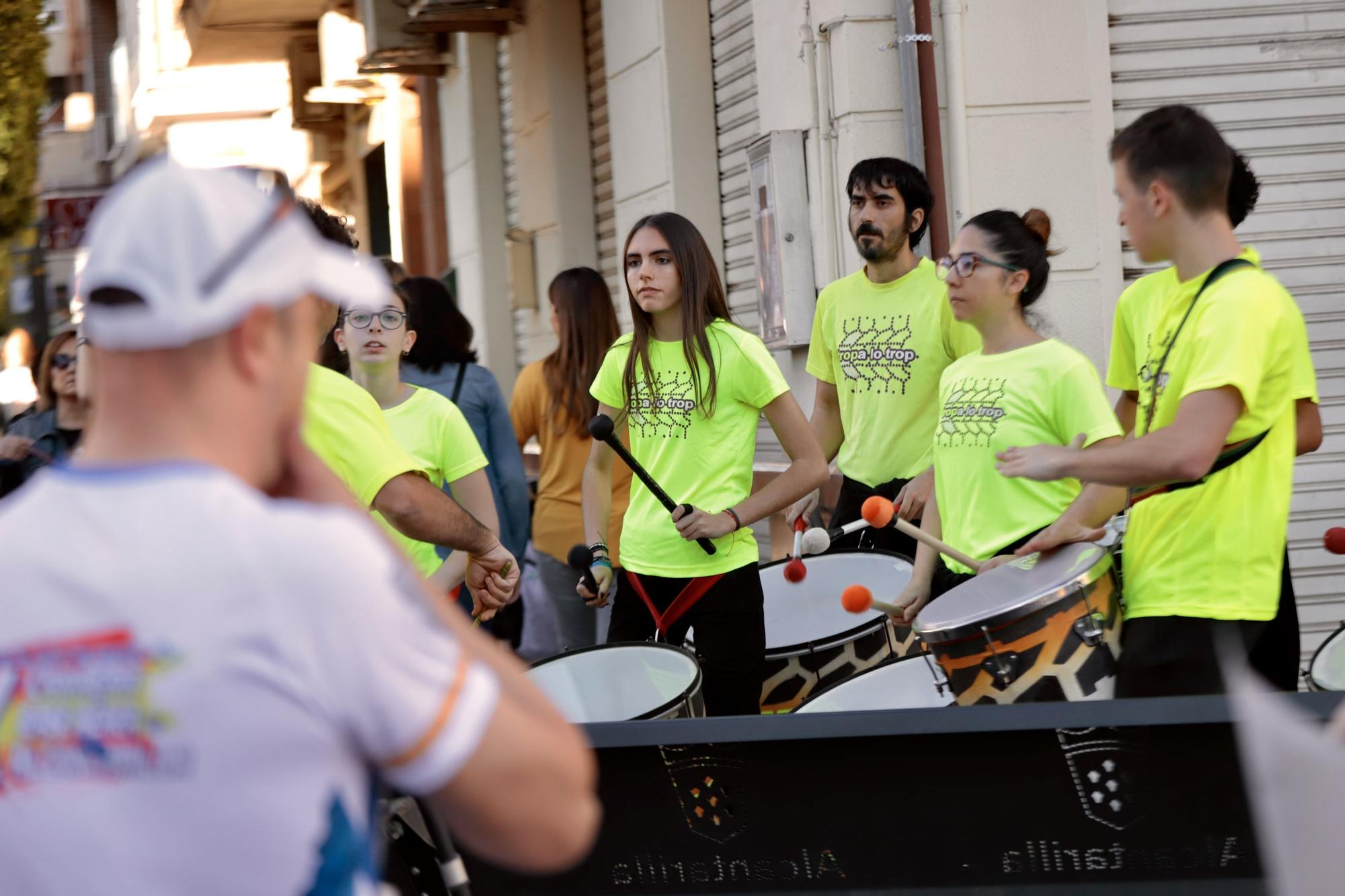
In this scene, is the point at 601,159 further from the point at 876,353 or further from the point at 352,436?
the point at 352,436

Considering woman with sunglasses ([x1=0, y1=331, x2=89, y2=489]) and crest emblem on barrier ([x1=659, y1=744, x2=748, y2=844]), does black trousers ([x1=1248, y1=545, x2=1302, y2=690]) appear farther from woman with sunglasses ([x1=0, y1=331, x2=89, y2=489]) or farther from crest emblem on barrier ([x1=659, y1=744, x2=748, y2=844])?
woman with sunglasses ([x1=0, y1=331, x2=89, y2=489])

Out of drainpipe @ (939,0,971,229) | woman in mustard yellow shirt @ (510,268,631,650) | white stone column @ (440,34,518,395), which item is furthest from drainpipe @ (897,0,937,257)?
white stone column @ (440,34,518,395)

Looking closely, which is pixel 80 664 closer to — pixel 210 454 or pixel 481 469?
pixel 210 454

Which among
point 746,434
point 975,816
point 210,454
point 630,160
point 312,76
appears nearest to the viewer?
point 210,454

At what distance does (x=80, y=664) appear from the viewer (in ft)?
4.03

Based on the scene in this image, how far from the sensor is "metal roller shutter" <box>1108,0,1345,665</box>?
6578 mm

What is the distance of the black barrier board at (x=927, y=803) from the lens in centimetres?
279

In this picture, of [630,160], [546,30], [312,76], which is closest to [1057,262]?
[630,160]

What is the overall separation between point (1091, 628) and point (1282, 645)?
0.39m

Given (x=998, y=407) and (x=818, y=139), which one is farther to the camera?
(x=818, y=139)

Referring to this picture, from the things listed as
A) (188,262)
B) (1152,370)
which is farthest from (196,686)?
(1152,370)

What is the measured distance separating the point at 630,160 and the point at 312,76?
363 inches

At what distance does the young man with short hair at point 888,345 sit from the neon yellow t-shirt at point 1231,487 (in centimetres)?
173

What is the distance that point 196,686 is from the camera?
1.20 meters
